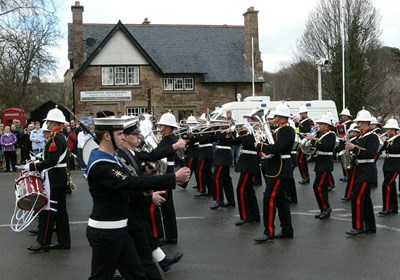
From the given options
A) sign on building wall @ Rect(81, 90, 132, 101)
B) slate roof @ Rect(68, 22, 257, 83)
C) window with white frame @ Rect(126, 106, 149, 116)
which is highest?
slate roof @ Rect(68, 22, 257, 83)

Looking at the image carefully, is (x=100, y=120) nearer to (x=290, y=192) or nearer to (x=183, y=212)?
(x=183, y=212)

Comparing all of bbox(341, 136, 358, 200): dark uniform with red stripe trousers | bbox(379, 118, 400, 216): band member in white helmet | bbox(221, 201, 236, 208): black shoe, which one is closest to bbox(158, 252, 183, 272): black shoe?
bbox(341, 136, 358, 200): dark uniform with red stripe trousers

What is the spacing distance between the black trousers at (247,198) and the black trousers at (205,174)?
285 cm

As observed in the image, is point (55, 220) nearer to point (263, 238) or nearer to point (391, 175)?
point (263, 238)

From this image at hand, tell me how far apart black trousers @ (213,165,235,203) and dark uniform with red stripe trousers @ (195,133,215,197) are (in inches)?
39.3

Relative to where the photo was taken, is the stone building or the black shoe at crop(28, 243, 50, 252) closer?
the black shoe at crop(28, 243, 50, 252)

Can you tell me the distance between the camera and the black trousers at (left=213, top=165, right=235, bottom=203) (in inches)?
432

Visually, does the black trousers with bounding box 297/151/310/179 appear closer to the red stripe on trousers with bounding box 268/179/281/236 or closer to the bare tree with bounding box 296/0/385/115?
the red stripe on trousers with bounding box 268/179/281/236

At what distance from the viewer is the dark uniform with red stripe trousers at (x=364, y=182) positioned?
857 centimetres

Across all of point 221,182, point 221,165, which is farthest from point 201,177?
point 221,165

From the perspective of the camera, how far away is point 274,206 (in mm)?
8336

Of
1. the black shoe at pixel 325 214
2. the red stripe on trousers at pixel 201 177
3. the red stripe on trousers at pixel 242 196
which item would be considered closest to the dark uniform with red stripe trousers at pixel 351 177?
the black shoe at pixel 325 214

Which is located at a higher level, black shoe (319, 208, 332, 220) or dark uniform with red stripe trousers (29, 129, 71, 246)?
dark uniform with red stripe trousers (29, 129, 71, 246)

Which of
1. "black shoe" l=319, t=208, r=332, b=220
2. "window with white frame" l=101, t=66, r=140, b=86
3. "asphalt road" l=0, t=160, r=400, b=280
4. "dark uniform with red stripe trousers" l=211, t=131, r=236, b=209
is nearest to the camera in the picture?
"asphalt road" l=0, t=160, r=400, b=280
